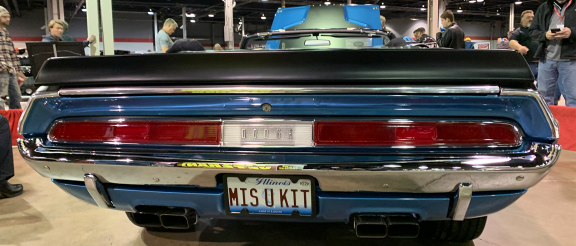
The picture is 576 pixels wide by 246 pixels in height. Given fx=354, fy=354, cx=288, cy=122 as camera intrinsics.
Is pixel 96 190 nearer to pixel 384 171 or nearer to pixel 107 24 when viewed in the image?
pixel 384 171

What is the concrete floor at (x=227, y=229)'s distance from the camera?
1890 millimetres

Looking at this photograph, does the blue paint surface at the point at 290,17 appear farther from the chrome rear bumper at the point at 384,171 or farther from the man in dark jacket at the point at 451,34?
the chrome rear bumper at the point at 384,171

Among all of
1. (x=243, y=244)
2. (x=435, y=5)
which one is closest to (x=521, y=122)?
(x=243, y=244)

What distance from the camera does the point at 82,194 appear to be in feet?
4.74

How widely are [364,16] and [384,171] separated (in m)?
4.13

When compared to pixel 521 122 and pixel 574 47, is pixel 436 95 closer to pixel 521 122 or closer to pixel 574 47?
pixel 521 122

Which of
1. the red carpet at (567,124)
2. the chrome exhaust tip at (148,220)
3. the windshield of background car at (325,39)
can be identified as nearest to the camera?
the chrome exhaust tip at (148,220)

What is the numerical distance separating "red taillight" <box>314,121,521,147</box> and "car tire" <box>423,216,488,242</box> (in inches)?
24.7

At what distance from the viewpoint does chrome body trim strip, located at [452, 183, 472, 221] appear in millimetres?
1195

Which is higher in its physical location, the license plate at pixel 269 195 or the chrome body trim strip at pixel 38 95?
the chrome body trim strip at pixel 38 95

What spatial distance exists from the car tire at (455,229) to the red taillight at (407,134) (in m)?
0.63

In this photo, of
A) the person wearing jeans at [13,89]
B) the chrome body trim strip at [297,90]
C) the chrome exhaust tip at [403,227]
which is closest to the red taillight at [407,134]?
the chrome body trim strip at [297,90]

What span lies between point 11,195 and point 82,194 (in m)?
1.78

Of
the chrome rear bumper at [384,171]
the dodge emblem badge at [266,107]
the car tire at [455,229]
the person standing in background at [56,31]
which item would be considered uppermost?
the person standing in background at [56,31]
